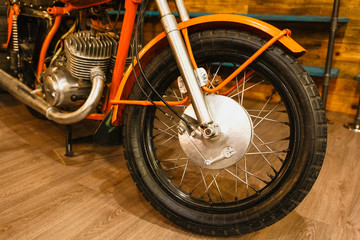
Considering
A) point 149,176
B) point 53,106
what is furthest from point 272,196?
point 53,106

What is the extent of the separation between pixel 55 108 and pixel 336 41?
1940 mm

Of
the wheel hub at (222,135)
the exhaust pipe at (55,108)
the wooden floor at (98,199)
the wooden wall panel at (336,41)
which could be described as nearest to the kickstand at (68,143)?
the wooden floor at (98,199)

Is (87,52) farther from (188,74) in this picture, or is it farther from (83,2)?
(188,74)

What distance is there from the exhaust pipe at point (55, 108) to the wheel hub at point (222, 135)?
1.43 ft

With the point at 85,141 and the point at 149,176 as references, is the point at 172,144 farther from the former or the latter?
the point at 149,176

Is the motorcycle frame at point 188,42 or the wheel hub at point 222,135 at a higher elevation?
the motorcycle frame at point 188,42

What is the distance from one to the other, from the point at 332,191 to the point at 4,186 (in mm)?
1324

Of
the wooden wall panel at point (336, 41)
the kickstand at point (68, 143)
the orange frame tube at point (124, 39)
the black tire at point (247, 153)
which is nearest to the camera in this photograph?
the black tire at point (247, 153)

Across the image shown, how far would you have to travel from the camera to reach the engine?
129 cm

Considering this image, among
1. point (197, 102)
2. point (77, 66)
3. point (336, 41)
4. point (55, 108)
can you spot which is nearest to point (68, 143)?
point (55, 108)

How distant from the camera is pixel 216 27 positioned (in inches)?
38.0

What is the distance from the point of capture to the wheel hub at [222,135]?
3.05 feet

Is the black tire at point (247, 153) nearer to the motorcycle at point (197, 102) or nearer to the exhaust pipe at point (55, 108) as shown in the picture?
the motorcycle at point (197, 102)

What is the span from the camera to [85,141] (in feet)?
5.60
